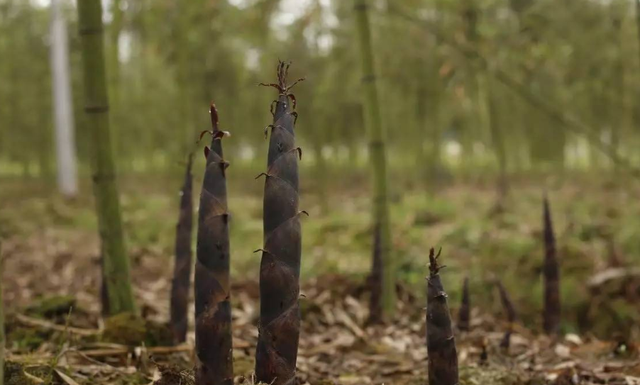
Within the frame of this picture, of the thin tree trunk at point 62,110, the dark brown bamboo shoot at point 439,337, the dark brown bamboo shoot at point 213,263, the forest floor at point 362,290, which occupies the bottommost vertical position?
the forest floor at point 362,290

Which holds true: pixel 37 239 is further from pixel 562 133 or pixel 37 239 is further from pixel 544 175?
pixel 562 133

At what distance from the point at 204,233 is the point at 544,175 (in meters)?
18.4

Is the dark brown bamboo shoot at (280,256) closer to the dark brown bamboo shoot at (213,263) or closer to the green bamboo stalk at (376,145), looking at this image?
the dark brown bamboo shoot at (213,263)

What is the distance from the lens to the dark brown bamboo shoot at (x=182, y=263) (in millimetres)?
2705

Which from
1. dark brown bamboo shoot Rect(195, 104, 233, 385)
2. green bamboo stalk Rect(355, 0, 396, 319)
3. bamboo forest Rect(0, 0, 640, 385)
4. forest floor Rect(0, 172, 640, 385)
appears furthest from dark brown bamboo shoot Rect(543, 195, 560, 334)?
dark brown bamboo shoot Rect(195, 104, 233, 385)

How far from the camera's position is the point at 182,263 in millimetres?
2775

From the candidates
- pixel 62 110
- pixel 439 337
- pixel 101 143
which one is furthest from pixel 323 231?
pixel 62 110

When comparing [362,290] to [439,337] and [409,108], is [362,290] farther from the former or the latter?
[409,108]

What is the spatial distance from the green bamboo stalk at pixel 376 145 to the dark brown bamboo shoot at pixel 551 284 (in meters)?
1.04

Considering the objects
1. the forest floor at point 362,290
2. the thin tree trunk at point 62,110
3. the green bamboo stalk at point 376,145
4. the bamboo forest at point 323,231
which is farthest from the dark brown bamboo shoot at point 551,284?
the thin tree trunk at point 62,110

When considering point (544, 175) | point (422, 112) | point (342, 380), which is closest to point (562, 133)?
point (544, 175)

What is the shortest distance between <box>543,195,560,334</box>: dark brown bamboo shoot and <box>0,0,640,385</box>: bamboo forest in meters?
0.01

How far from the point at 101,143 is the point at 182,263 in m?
0.71

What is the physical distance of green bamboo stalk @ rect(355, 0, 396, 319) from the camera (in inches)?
168
